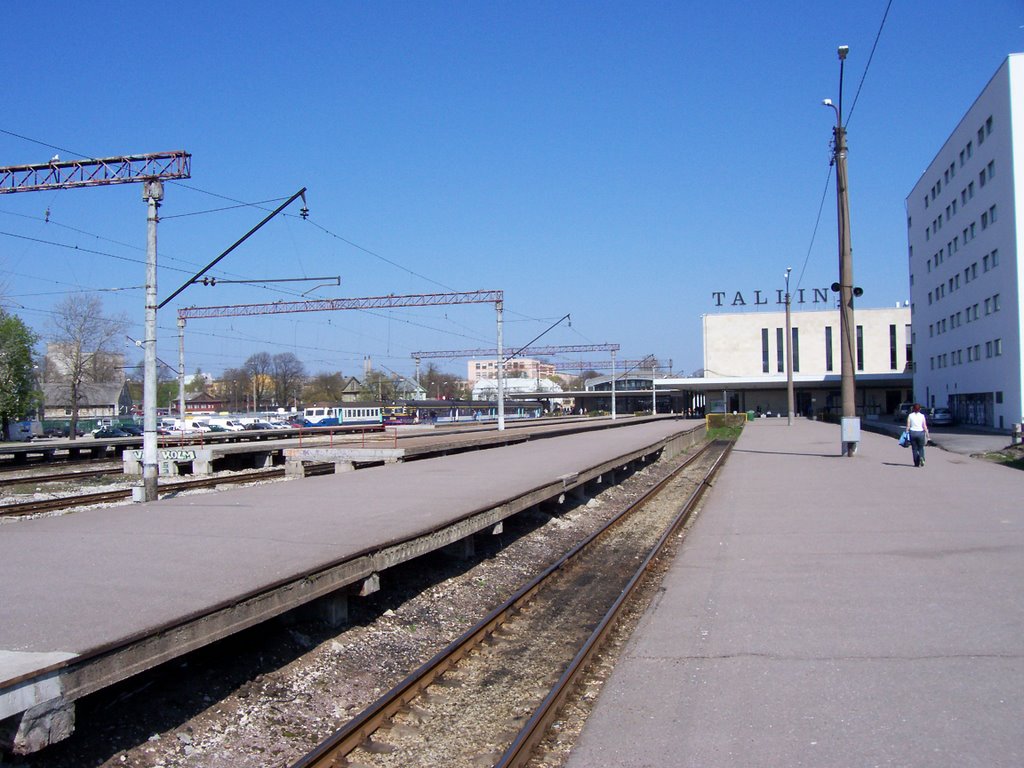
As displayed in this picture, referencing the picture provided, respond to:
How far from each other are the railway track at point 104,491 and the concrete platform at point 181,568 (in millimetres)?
5415

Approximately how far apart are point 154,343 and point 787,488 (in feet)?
43.5

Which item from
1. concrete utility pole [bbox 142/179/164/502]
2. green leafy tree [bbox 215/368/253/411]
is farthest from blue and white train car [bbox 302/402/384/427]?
concrete utility pole [bbox 142/179/164/502]

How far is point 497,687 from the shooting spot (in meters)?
6.90

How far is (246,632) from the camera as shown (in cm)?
745

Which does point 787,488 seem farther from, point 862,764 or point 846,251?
point 862,764

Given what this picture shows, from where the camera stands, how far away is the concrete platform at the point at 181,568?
14.8 ft

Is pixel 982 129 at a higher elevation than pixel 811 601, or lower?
higher

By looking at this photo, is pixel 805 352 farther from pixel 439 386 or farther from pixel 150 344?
pixel 150 344

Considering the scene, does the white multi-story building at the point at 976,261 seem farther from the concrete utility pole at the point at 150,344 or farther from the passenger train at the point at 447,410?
the concrete utility pole at the point at 150,344

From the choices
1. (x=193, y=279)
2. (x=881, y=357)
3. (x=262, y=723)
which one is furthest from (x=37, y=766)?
(x=881, y=357)

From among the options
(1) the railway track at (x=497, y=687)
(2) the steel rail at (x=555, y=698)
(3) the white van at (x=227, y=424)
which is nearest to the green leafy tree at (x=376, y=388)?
(3) the white van at (x=227, y=424)

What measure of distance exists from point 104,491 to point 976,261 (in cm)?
4983

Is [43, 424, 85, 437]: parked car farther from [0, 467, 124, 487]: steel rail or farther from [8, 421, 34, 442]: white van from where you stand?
[0, 467, 124, 487]: steel rail

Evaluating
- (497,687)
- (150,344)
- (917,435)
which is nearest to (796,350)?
(917,435)
